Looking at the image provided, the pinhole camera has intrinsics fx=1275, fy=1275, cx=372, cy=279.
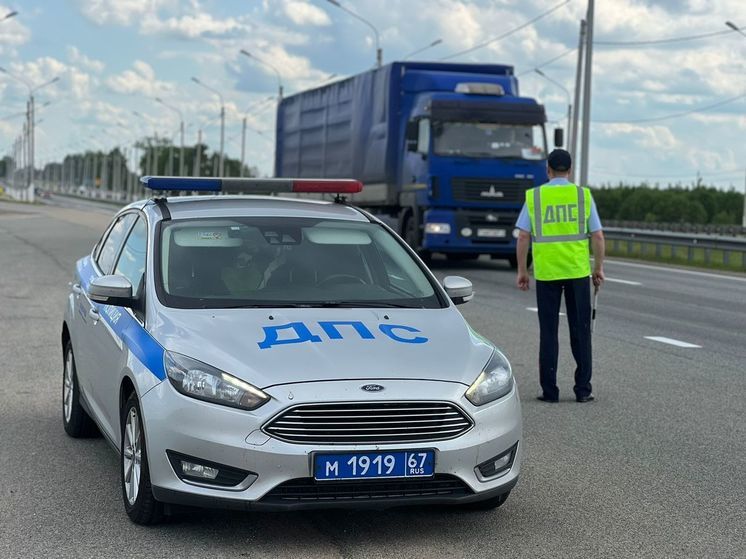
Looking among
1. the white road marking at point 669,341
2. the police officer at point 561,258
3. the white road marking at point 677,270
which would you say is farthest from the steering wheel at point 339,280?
the white road marking at point 677,270

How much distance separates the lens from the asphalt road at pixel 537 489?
5.24 meters

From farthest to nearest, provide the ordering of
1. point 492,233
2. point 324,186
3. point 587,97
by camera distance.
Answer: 1. point 587,97
2. point 492,233
3. point 324,186

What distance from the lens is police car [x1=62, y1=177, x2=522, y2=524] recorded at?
502 cm

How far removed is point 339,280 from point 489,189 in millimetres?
17400

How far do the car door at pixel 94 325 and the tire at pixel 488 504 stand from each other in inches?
76.5

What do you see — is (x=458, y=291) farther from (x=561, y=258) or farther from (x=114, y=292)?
(x=561, y=258)

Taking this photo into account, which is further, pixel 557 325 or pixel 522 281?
pixel 522 281

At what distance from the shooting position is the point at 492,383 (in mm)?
5453

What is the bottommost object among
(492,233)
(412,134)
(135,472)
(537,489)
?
(537,489)

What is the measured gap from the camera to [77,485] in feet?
20.6

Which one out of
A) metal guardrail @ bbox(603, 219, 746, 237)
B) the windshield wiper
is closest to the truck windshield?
the windshield wiper

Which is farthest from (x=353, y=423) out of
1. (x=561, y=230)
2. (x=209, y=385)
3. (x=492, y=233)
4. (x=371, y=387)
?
(x=492, y=233)

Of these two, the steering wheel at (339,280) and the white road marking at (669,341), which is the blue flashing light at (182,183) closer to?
the steering wheel at (339,280)

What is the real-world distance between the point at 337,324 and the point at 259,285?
2.30ft
